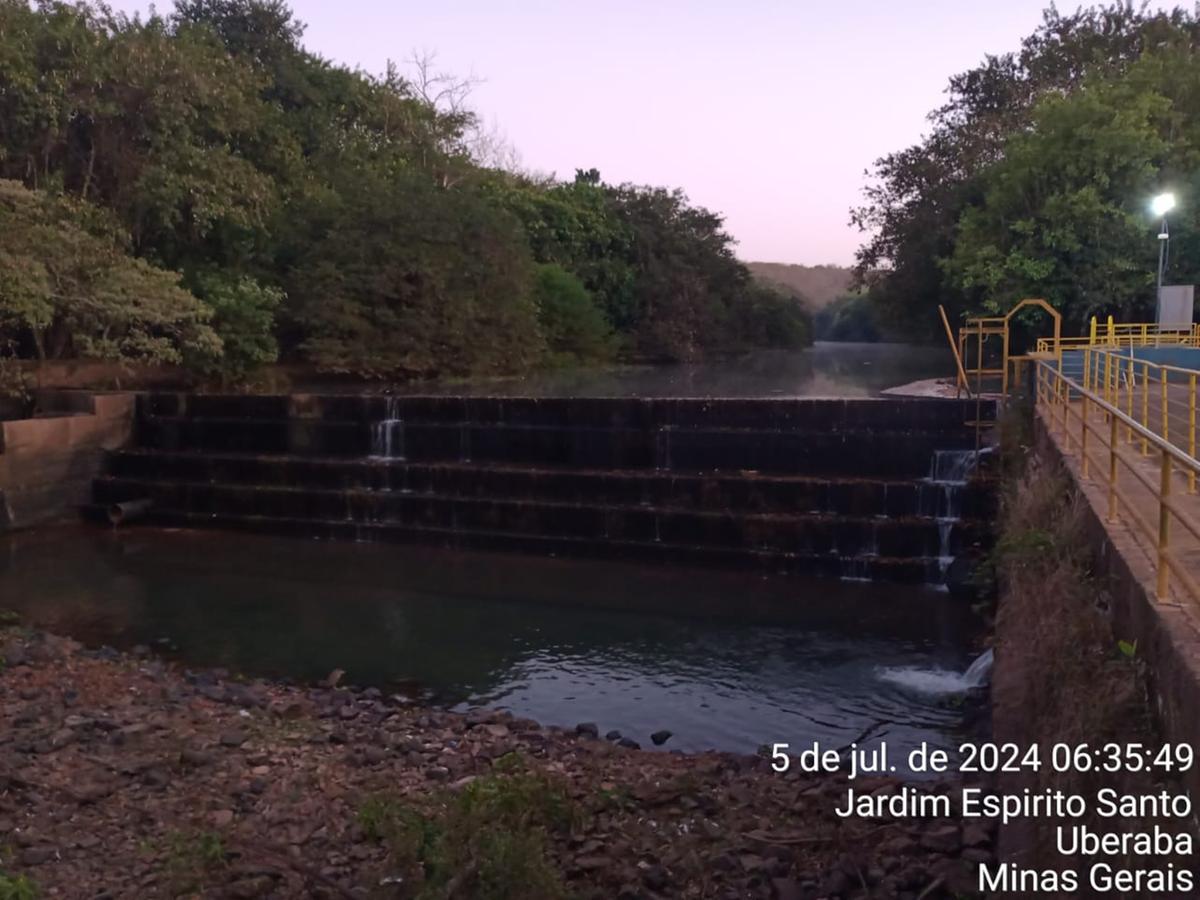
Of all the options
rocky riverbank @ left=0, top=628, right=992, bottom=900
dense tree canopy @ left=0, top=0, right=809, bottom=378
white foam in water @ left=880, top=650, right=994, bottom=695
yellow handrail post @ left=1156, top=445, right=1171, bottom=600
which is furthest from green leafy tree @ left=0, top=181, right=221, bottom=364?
yellow handrail post @ left=1156, top=445, right=1171, bottom=600

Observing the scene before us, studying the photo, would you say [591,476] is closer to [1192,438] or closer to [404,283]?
[1192,438]

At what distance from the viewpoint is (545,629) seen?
37.3 feet

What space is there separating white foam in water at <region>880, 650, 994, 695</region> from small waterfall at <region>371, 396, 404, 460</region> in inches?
381

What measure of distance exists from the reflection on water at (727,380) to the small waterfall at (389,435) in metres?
4.91

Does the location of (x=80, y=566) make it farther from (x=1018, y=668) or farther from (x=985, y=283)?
(x=985, y=283)

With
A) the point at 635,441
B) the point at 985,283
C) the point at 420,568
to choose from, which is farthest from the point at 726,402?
the point at 985,283

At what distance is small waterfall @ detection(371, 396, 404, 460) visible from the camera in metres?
17.4

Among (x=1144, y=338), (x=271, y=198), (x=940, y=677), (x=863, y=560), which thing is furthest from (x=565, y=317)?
(x=940, y=677)

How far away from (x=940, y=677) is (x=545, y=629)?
3.91 meters

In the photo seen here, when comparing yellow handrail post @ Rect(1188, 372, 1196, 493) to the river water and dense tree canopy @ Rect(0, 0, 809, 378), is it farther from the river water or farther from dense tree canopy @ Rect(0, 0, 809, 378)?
dense tree canopy @ Rect(0, 0, 809, 378)

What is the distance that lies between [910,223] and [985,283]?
7.11m

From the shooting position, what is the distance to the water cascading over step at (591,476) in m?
13.6

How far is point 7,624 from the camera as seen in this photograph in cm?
1127

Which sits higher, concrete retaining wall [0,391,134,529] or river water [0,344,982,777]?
concrete retaining wall [0,391,134,529]
